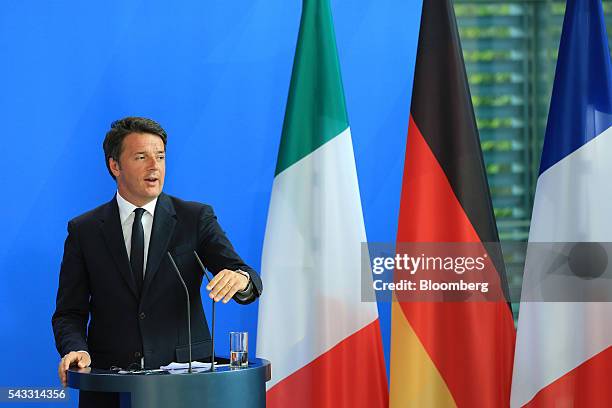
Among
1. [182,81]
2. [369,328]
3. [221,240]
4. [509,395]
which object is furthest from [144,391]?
[182,81]

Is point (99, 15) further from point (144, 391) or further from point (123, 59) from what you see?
point (144, 391)

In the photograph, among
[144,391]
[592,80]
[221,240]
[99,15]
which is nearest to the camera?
[144,391]

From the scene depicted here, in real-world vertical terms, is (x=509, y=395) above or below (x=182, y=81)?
below

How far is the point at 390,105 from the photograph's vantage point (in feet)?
14.6

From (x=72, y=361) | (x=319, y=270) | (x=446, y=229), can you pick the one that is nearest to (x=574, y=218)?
(x=446, y=229)

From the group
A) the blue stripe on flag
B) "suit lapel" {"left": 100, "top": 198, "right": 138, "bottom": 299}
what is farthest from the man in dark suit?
the blue stripe on flag

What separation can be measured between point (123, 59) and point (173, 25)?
283 millimetres

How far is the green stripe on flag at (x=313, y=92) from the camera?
3.94 metres

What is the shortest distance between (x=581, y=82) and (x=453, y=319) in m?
1.09

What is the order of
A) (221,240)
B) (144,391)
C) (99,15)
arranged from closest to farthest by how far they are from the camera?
(144,391) < (221,240) < (99,15)

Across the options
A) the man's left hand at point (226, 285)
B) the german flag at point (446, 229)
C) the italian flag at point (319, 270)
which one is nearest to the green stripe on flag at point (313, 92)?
the italian flag at point (319, 270)

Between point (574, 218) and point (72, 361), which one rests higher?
point (574, 218)

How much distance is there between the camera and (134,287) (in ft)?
10.2

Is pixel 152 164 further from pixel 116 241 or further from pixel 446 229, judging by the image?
pixel 446 229
